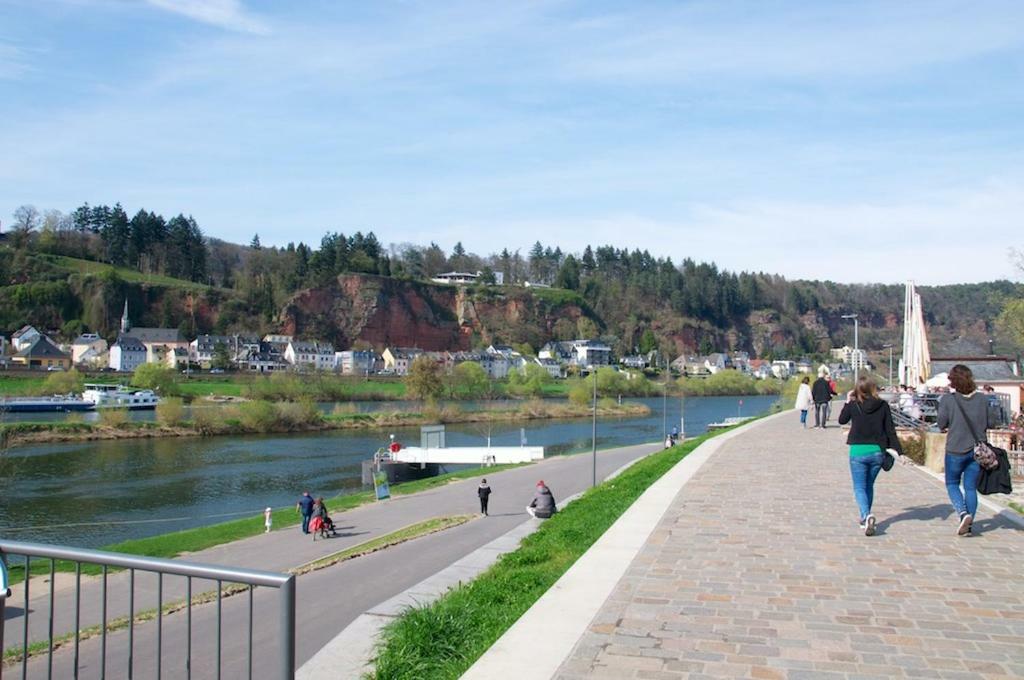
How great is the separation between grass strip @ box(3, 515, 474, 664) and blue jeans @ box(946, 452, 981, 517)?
7608mm

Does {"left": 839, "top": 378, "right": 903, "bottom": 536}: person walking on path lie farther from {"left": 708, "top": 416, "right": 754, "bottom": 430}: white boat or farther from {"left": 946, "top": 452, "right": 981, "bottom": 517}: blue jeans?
{"left": 708, "top": 416, "right": 754, "bottom": 430}: white boat

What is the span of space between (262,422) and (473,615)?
2299 inches

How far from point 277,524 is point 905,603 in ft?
70.1

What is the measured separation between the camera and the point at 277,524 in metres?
24.5

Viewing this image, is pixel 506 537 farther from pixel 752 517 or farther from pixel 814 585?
pixel 814 585

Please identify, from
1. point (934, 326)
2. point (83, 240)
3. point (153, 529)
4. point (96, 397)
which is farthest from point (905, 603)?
point (934, 326)

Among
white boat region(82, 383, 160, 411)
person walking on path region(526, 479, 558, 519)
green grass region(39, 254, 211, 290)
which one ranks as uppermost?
green grass region(39, 254, 211, 290)

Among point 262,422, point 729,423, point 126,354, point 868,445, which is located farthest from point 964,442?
point 126,354

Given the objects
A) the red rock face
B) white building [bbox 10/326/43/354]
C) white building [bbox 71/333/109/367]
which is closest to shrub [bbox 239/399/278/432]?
white building [bbox 71/333/109/367]

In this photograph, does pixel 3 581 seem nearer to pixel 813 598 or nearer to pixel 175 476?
pixel 813 598

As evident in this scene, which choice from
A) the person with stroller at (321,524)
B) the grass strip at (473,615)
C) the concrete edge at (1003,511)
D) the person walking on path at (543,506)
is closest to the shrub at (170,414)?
the person with stroller at (321,524)

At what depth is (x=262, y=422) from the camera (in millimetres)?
61562

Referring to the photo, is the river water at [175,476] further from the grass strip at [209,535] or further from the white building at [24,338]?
the white building at [24,338]

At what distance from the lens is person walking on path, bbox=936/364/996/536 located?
782 cm
